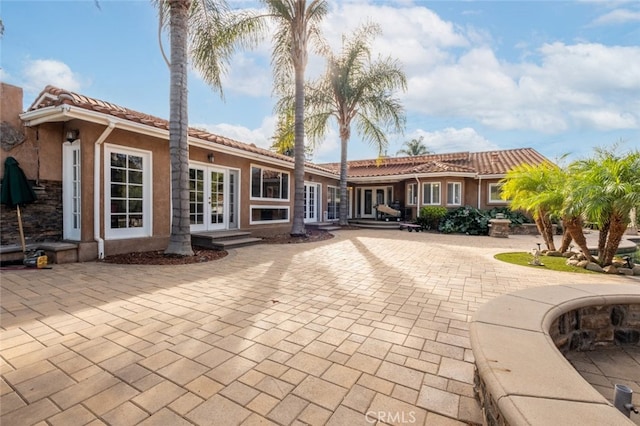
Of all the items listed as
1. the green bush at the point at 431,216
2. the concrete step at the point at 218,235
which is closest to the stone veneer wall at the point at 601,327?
the concrete step at the point at 218,235

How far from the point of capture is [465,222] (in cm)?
1348

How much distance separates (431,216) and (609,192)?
9380mm

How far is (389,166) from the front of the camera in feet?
64.5

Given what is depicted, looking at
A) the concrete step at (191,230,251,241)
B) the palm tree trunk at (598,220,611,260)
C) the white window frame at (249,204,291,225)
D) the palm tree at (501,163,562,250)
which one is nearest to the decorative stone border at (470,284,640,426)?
the palm tree trunk at (598,220,611,260)

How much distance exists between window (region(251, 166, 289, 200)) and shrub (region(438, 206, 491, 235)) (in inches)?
318

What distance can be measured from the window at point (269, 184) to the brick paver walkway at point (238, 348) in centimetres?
594

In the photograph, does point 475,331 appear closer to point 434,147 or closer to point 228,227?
point 228,227

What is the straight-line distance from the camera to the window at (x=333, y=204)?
16375 millimetres

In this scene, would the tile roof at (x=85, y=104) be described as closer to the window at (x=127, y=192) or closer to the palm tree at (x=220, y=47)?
the window at (x=127, y=192)

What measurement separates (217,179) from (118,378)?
7654 mm

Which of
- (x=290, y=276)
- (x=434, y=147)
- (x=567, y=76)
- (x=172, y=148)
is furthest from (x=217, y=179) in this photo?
(x=434, y=147)

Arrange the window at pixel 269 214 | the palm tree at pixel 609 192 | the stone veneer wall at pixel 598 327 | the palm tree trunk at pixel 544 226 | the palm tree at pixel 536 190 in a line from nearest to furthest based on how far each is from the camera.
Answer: the stone veneer wall at pixel 598 327, the palm tree at pixel 609 192, the palm tree at pixel 536 190, the palm tree trunk at pixel 544 226, the window at pixel 269 214

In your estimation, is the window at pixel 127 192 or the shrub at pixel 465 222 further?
the shrub at pixel 465 222

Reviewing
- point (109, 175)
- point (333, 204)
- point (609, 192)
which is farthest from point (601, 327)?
point (333, 204)
